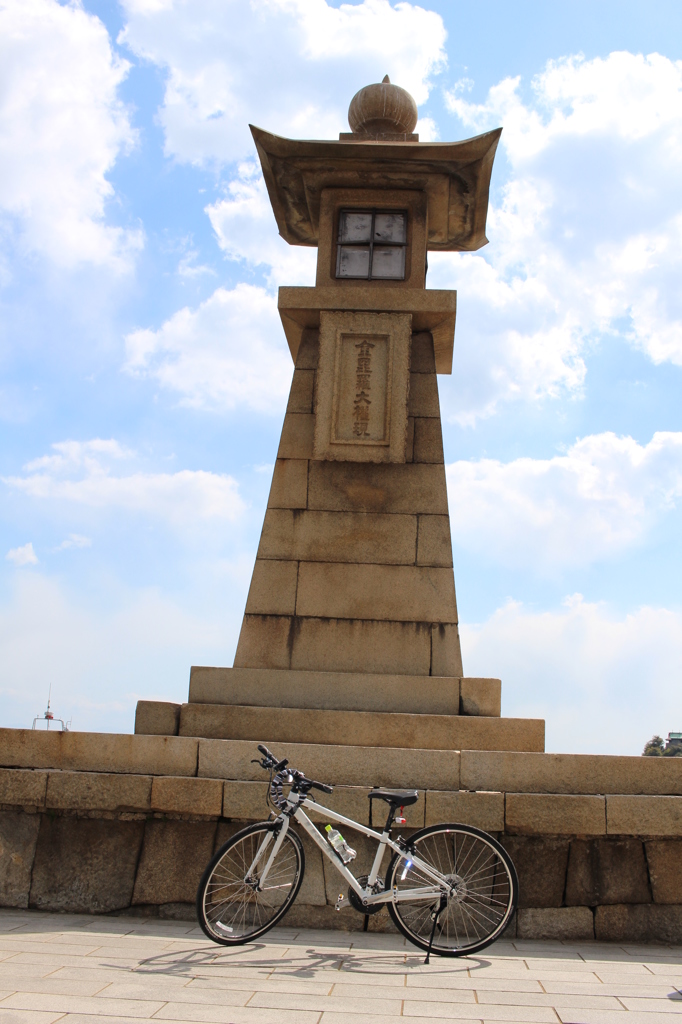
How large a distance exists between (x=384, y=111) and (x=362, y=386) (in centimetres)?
325

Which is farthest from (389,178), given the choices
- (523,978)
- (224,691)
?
(523,978)

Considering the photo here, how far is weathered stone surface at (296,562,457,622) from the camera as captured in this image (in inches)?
282

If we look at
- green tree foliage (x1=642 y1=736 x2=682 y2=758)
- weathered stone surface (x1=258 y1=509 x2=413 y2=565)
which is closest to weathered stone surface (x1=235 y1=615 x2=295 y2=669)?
weathered stone surface (x1=258 y1=509 x2=413 y2=565)

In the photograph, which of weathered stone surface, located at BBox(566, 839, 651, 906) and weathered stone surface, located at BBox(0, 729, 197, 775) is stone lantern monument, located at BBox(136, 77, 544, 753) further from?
weathered stone surface, located at BBox(566, 839, 651, 906)

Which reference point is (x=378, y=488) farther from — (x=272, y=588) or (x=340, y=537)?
(x=272, y=588)

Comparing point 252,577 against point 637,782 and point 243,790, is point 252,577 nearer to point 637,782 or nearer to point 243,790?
point 243,790

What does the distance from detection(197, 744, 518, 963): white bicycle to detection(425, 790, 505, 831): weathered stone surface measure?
59cm

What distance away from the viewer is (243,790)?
224 inches

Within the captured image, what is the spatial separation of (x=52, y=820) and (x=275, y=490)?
3291 millimetres

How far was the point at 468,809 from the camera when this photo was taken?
5.59m

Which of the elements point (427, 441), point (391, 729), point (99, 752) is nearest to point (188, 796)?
point (99, 752)

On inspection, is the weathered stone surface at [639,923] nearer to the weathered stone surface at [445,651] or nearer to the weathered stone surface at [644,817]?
the weathered stone surface at [644,817]

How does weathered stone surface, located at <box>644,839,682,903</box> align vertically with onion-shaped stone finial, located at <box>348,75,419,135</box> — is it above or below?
below

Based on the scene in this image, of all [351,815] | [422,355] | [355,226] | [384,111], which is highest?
[384,111]
